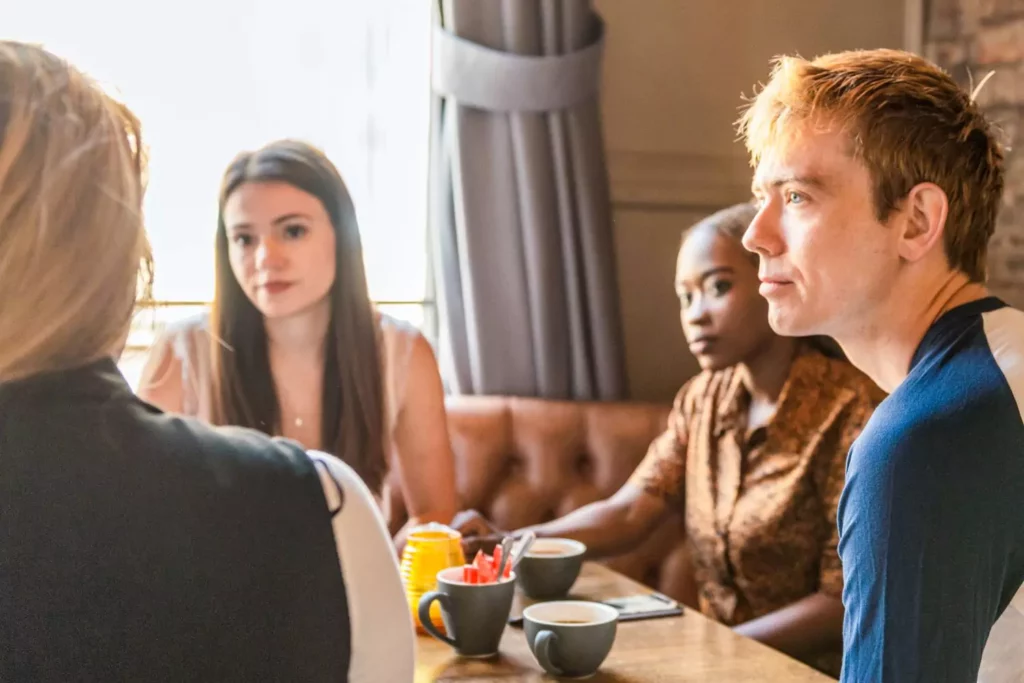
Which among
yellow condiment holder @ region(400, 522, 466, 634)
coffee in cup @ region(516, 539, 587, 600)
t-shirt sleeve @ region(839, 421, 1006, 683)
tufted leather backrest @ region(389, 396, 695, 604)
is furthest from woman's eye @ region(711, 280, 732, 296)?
t-shirt sleeve @ region(839, 421, 1006, 683)

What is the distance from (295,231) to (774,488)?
0.87 meters

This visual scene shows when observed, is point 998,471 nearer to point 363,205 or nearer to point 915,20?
point 363,205

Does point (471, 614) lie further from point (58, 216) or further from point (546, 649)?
point (58, 216)

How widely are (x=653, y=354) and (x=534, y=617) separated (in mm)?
1591

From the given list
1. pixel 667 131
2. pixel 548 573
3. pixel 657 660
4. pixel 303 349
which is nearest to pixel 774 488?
pixel 548 573

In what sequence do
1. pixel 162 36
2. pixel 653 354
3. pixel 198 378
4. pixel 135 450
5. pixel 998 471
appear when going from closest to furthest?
pixel 135 450 → pixel 998 471 → pixel 198 378 → pixel 162 36 → pixel 653 354

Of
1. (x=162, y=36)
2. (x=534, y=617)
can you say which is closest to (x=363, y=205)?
(x=162, y=36)

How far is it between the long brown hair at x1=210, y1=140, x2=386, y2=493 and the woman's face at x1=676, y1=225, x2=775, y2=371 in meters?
0.56

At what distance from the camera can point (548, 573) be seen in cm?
133

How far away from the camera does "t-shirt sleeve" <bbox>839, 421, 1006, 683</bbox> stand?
77 cm

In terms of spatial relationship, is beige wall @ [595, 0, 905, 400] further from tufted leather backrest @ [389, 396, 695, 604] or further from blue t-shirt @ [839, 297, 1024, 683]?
blue t-shirt @ [839, 297, 1024, 683]

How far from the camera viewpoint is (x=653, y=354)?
2631 millimetres

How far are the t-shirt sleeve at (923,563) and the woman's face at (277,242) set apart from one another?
104 cm

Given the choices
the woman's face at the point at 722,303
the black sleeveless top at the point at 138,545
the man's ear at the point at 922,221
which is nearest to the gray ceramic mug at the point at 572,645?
the black sleeveless top at the point at 138,545
